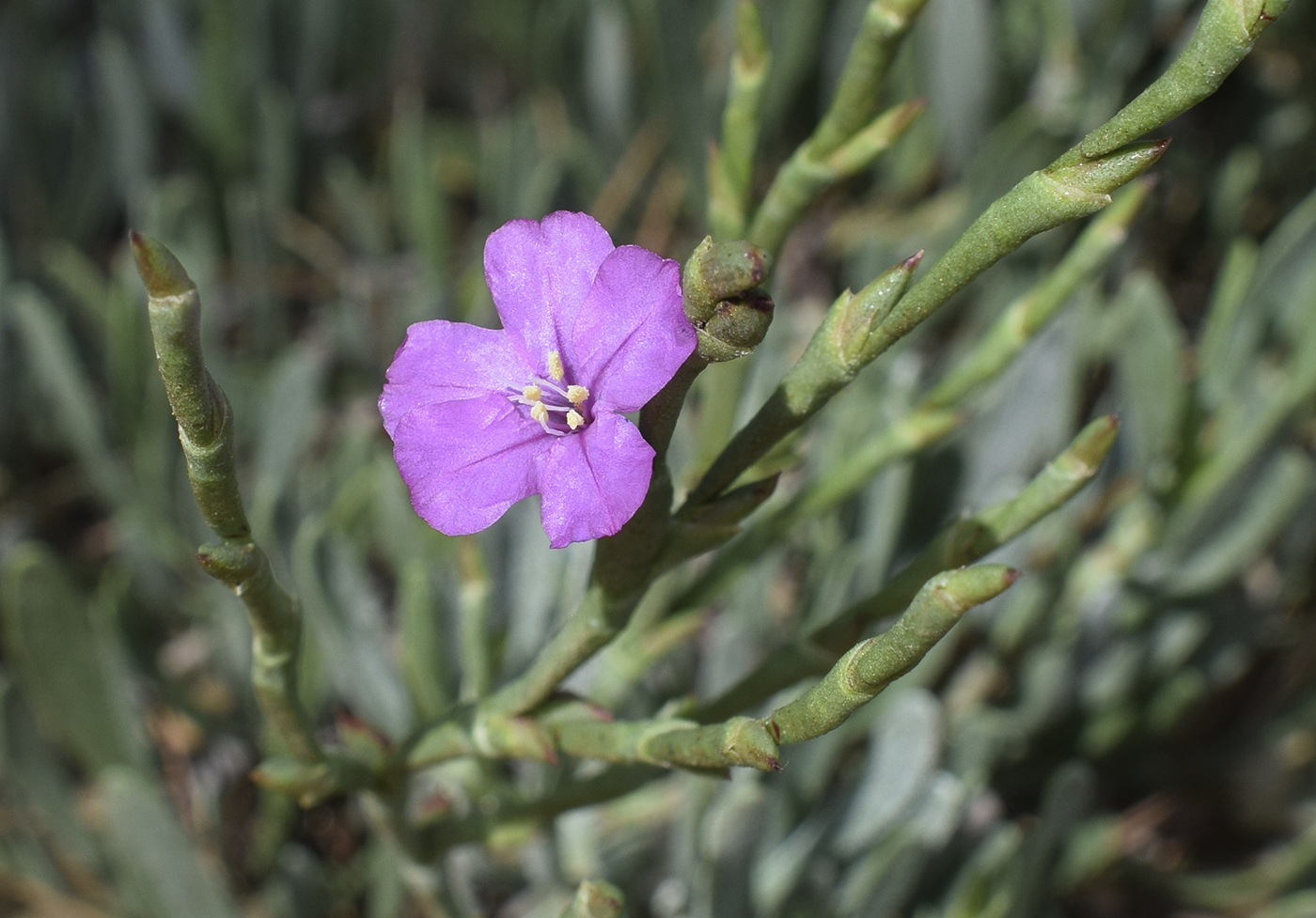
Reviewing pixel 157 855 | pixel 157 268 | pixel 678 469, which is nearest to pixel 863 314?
pixel 157 268

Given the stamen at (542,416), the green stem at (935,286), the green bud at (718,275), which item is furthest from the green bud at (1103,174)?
the stamen at (542,416)

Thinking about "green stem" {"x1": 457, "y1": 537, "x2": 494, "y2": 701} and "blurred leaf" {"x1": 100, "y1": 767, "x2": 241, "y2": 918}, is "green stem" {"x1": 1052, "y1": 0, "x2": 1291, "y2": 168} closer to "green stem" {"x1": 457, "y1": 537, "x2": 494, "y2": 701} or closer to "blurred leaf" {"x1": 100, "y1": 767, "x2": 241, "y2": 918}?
"green stem" {"x1": 457, "y1": 537, "x2": 494, "y2": 701}

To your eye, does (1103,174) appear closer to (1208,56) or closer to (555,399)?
(1208,56)

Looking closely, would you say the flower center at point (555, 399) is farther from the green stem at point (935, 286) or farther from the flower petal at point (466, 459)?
the green stem at point (935, 286)

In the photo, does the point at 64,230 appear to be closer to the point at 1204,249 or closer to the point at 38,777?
→ the point at 38,777

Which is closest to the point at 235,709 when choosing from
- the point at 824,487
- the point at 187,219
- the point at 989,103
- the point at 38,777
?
the point at 38,777

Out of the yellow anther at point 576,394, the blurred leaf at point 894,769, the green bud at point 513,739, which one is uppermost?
the yellow anther at point 576,394

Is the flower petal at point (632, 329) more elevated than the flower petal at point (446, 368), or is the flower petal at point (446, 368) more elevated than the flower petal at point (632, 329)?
the flower petal at point (632, 329)

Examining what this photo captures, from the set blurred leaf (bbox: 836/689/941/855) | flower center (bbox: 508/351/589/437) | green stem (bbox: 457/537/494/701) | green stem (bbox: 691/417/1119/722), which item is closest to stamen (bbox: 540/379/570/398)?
flower center (bbox: 508/351/589/437)
